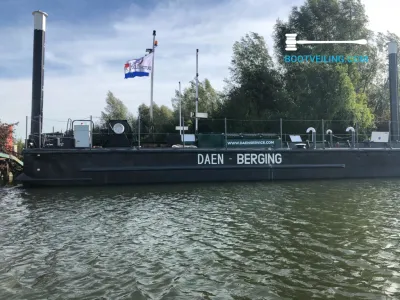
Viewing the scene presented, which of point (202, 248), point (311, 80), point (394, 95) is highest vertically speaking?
point (311, 80)

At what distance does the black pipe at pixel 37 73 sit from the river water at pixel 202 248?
14.9ft

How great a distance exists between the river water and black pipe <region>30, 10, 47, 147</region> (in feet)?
14.9

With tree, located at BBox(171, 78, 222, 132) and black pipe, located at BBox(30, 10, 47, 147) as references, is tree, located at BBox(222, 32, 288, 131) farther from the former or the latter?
black pipe, located at BBox(30, 10, 47, 147)

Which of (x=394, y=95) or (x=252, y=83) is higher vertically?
(x=252, y=83)

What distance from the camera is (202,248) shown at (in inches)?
220

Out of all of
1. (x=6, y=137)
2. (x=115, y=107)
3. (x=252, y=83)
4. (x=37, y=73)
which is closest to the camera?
(x=37, y=73)

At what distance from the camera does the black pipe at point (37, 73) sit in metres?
13.8

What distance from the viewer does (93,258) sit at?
515cm

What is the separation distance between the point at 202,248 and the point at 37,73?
11.7 meters

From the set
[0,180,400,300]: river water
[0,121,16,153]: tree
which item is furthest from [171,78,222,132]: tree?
[0,180,400,300]: river water

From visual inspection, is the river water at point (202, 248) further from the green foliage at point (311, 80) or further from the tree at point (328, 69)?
the tree at point (328, 69)

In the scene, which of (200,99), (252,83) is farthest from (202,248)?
(200,99)

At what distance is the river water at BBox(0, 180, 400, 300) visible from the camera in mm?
4148

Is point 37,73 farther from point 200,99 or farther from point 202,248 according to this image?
point 200,99
